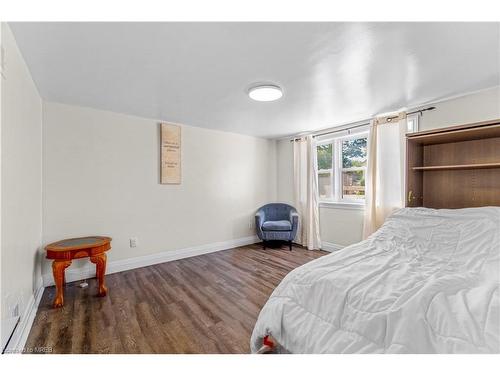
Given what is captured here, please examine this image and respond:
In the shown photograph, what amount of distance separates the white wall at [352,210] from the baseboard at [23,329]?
3789 mm

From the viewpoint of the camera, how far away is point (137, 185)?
318cm

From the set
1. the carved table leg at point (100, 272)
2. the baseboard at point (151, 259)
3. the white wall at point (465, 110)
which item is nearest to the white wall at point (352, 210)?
the white wall at point (465, 110)

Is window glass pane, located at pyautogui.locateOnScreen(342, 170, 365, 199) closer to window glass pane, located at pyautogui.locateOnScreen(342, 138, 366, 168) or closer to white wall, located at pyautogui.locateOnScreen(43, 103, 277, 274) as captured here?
window glass pane, located at pyautogui.locateOnScreen(342, 138, 366, 168)

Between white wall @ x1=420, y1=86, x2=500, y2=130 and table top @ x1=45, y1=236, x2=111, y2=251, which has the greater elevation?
white wall @ x1=420, y1=86, x2=500, y2=130

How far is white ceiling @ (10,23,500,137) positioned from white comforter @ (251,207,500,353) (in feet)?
4.37

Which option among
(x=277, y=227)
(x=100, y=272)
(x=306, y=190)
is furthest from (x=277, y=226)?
(x=100, y=272)

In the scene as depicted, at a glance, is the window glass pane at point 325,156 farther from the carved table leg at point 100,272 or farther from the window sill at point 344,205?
the carved table leg at point 100,272

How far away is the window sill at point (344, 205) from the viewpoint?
346 cm

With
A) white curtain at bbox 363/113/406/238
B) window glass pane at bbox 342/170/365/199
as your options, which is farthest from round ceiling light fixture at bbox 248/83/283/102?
window glass pane at bbox 342/170/365/199

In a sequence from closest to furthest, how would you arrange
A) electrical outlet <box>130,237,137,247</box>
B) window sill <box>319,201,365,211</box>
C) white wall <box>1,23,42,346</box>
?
white wall <box>1,23,42,346</box> < electrical outlet <box>130,237,137,247</box> < window sill <box>319,201,365,211</box>

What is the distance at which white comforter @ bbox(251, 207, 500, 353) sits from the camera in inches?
34.5

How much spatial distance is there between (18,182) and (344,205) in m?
3.87
